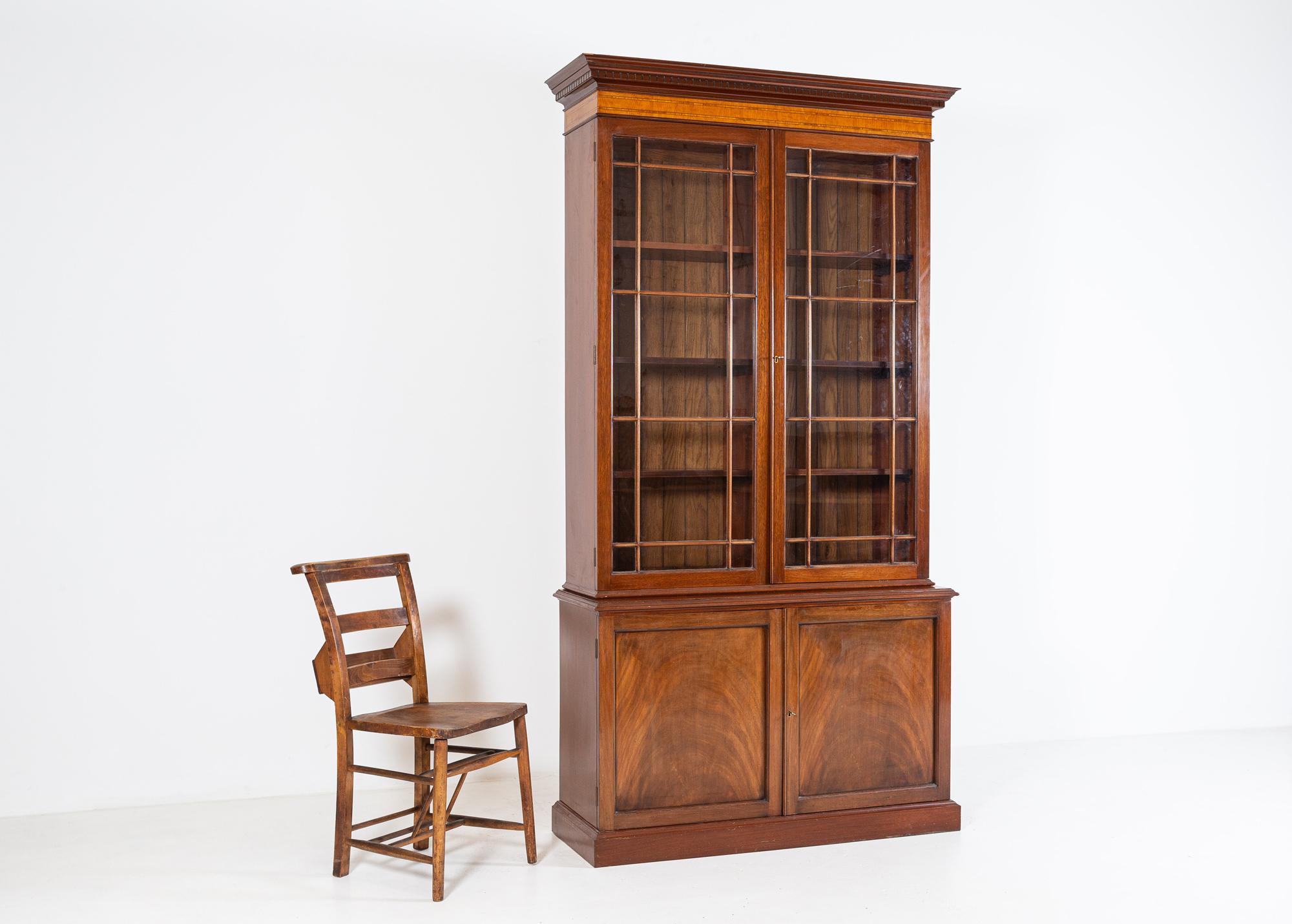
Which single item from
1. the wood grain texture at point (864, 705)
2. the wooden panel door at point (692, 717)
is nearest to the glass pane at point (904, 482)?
the wood grain texture at point (864, 705)

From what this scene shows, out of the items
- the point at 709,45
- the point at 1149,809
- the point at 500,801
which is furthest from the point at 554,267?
the point at 1149,809

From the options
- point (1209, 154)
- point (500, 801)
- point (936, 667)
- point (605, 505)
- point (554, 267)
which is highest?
point (1209, 154)

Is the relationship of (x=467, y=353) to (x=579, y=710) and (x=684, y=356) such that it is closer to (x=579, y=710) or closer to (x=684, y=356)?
(x=684, y=356)

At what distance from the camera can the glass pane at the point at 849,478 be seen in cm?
379

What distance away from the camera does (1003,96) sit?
16.0 feet

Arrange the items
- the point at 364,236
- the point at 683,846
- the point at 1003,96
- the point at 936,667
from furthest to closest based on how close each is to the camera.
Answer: the point at 1003,96 → the point at 364,236 → the point at 936,667 → the point at 683,846

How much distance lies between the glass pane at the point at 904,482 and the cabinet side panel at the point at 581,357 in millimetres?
1025

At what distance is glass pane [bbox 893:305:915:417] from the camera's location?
3.87 metres

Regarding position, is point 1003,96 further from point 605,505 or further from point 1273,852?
point 1273,852

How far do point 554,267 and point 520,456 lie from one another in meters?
0.71

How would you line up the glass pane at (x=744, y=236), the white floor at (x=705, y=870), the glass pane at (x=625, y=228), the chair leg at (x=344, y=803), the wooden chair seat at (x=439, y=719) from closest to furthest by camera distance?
the white floor at (x=705, y=870) → the wooden chair seat at (x=439, y=719) → the chair leg at (x=344, y=803) → the glass pane at (x=625, y=228) → the glass pane at (x=744, y=236)

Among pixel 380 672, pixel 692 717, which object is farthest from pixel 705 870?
pixel 380 672

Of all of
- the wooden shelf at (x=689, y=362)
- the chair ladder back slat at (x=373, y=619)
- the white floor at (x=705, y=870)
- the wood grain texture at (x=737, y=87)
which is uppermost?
the wood grain texture at (x=737, y=87)

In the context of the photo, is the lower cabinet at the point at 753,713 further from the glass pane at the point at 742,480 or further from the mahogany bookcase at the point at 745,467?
the glass pane at the point at 742,480
